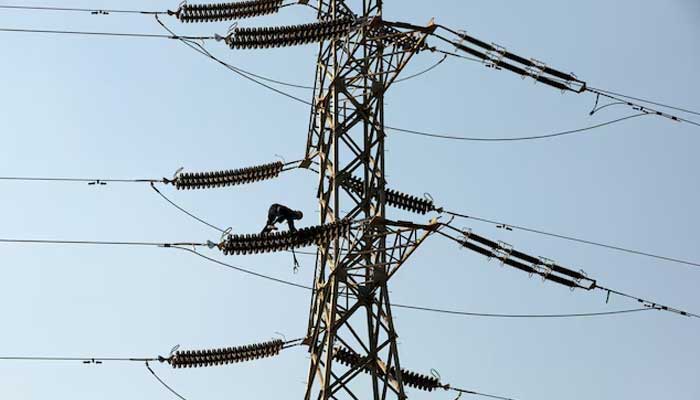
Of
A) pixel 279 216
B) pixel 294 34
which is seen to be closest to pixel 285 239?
pixel 279 216

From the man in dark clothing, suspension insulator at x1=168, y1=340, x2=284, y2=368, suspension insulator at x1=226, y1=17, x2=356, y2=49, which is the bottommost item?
suspension insulator at x1=168, y1=340, x2=284, y2=368

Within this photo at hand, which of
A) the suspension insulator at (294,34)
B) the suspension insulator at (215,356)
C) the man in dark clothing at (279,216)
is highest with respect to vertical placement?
the suspension insulator at (294,34)

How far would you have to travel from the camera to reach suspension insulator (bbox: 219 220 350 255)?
30.9 m

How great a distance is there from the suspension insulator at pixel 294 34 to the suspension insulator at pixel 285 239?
161 inches

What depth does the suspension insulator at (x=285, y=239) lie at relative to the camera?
30938mm

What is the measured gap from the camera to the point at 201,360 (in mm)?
32094

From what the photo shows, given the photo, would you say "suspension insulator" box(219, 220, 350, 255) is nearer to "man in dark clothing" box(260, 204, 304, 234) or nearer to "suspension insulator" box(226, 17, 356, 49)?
"man in dark clothing" box(260, 204, 304, 234)

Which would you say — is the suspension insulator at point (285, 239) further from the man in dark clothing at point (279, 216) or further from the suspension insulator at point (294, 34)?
the suspension insulator at point (294, 34)

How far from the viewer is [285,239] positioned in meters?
31.0

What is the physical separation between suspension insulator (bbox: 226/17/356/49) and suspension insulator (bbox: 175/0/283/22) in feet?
5.01

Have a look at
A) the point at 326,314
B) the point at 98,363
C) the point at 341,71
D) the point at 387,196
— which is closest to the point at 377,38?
the point at 341,71

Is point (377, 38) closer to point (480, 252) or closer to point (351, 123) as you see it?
point (351, 123)

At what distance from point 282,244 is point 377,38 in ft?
16.4

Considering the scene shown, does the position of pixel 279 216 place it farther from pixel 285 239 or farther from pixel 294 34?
pixel 294 34
